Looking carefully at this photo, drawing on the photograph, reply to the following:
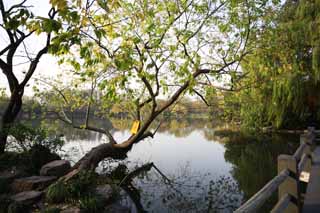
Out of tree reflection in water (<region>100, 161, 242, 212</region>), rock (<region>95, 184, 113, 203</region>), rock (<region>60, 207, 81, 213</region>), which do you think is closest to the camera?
rock (<region>60, 207, 81, 213</region>)

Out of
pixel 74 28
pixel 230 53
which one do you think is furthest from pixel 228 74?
pixel 74 28

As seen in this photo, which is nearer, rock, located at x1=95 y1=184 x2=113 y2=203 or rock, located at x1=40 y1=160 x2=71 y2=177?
rock, located at x1=95 y1=184 x2=113 y2=203

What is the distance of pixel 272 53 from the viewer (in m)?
5.18

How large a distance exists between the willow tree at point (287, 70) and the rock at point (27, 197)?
14.0ft

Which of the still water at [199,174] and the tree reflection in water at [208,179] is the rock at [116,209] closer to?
the still water at [199,174]

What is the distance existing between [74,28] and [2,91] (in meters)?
6.25

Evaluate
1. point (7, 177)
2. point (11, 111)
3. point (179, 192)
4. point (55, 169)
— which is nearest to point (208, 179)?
point (179, 192)

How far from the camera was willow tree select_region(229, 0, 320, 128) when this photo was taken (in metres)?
5.27

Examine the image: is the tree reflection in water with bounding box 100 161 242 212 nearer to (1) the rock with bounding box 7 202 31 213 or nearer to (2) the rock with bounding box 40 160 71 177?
(2) the rock with bounding box 40 160 71 177

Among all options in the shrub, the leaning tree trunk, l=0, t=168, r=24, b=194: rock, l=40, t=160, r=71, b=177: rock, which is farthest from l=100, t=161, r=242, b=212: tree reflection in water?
the leaning tree trunk

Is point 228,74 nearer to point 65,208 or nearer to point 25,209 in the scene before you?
point 65,208

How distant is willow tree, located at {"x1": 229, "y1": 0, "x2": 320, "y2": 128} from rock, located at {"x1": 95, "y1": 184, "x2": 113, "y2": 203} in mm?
3286

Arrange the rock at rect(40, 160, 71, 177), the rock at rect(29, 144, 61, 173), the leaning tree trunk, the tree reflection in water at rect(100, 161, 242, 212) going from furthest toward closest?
the leaning tree trunk
the rock at rect(29, 144, 61, 173)
the rock at rect(40, 160, 71, 177)
the tree reflection in water at rect(100, 161, 242, 212)

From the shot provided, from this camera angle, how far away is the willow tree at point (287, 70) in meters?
5.27
